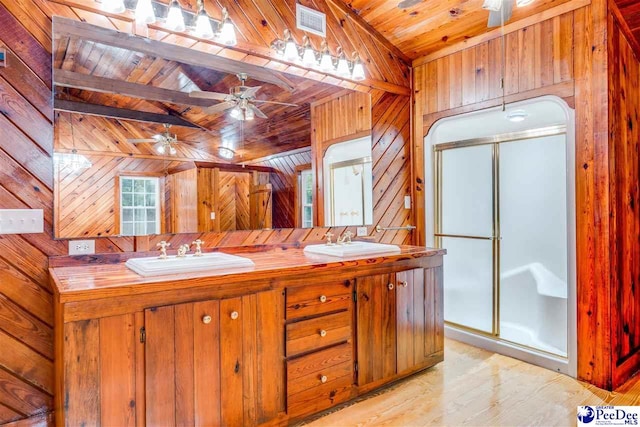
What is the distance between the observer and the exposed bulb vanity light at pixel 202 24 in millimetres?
2250

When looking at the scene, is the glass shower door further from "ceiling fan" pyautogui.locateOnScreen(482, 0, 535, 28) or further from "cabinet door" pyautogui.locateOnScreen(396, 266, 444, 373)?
"ceiling fan" pyautogui.locateOnScreen(482, 0, 535, 28)

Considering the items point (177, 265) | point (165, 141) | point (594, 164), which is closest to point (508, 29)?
point (594, 164)

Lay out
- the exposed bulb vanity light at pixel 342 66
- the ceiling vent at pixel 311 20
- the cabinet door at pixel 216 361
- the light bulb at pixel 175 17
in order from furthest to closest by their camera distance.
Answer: the exposed bulb vanity light at pixel 342 66, the ceiling vent at pixel 311 20, the light bulb at pixel 175 17, the cabinet door at pixel 216 361

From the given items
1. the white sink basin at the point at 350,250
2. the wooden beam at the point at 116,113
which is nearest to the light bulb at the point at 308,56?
the wooden beam at the point at 116,113

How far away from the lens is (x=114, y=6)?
80.9 inches

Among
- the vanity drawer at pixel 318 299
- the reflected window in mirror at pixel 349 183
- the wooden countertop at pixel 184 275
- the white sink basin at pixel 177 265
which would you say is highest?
the reflected window in mirror at pixel 349 183

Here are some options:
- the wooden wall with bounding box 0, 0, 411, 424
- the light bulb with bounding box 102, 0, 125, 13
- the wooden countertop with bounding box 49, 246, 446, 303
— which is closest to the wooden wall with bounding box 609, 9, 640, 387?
the wooden countertop with bounding box 49, 246, 446, 303

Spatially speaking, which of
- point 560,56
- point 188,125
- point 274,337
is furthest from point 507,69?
point 274,337

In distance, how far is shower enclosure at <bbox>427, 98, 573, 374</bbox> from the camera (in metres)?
2.77

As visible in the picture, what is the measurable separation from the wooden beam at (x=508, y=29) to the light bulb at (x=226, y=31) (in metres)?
1.82

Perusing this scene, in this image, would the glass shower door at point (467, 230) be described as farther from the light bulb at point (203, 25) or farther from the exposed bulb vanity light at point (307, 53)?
the light bulb at point (203, 25)

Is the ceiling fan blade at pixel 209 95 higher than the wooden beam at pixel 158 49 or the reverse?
the reverse

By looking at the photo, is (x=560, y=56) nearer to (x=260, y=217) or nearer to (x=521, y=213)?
(x=521, y=213)

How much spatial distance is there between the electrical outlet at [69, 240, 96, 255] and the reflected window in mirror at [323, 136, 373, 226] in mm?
1585
